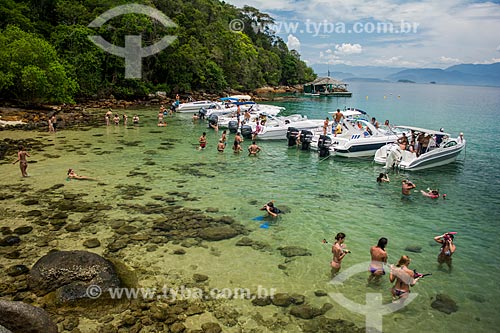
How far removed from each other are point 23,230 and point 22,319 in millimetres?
5321

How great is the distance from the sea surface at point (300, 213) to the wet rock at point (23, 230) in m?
0.57

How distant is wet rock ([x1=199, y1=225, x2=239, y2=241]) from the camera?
1031 cm

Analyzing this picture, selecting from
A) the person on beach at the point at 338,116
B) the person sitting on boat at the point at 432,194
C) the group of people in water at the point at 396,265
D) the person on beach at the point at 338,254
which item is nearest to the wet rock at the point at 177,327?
the group of people in water at the point at 396,265

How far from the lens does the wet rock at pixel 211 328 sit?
661cm

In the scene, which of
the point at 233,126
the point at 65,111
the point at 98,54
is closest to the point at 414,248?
the point at 233,126

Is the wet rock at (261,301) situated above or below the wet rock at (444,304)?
below

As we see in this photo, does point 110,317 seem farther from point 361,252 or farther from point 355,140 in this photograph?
point 355,140

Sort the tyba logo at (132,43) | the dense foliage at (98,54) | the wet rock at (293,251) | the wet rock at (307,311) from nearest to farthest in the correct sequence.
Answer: the wet rock at (307,311) → the wet rock at (293,251) → the dense foliage at (98,54) → the tyba logo at (132,43)

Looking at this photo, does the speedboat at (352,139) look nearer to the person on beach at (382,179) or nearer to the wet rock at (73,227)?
the person on beach at (382,179)

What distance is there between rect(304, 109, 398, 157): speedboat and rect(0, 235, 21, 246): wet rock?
53.3 feet

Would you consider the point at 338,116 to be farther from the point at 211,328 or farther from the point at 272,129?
the point at 211,328

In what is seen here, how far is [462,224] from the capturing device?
12.2m

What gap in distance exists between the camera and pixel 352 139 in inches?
850

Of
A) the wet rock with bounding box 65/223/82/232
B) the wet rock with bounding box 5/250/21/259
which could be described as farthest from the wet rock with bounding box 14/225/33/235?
the wet rock with bounding box 5/250/21/259
